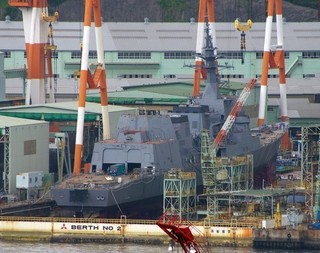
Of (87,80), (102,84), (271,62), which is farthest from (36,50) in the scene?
(271,62)

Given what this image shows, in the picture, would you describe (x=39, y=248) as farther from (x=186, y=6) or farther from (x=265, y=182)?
(x=186, y=6)

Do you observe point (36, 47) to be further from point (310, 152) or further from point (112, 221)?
point (112, 221)

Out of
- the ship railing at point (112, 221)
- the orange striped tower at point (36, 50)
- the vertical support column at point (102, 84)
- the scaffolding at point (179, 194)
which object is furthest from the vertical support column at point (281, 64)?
the ship railing at point (112, 221)

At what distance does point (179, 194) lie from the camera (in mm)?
77562

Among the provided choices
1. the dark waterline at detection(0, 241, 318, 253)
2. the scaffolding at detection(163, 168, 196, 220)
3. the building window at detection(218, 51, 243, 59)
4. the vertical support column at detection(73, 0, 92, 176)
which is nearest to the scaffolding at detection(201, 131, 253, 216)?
the scaffolding at detection(163, 168, 196, 220)

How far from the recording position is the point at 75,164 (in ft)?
273

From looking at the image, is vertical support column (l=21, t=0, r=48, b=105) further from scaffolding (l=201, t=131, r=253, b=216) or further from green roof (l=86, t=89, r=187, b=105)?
scaffolding (l=201, t=131, r=253, b=216)

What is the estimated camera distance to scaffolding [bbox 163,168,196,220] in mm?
77562

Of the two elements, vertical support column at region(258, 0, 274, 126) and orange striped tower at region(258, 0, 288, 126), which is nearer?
vertical support column at region(258, 0, 274, 126)

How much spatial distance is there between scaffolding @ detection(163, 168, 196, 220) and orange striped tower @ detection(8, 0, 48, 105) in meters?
19.1

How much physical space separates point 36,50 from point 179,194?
20915mm

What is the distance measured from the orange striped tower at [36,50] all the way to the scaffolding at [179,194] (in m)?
19.1

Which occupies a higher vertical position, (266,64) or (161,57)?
(161,57)

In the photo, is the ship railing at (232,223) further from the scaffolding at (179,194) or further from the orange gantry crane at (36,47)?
the orange gantry crane at (36,47)
